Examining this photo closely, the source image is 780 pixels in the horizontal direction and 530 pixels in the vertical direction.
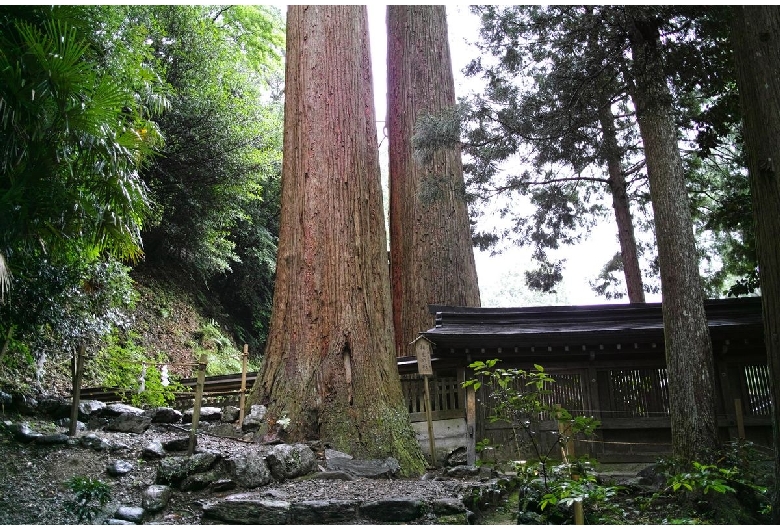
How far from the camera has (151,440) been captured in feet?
21.1

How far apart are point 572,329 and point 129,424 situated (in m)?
6.27

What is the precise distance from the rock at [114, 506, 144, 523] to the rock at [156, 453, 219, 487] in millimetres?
567

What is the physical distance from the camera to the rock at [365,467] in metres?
6.08

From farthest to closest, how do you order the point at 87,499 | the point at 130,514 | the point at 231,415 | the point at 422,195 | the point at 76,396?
the point at 422,195 < the point at 231,415 < the point at 76,396 < the point at 87,499 < the point at 130,514

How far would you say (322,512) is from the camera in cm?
470

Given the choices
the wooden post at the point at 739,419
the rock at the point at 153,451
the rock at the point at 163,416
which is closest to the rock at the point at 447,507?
the rock at the point at 153,451

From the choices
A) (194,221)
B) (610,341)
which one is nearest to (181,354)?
(194,221)

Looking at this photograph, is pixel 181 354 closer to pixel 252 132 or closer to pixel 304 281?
pixel 252 132

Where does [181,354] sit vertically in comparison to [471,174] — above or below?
below

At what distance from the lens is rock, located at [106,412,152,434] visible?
6867mm

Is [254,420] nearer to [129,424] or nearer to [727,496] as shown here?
[129,424]

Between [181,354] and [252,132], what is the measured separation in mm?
5839

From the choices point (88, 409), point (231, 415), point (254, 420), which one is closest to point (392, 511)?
point (254, 420)

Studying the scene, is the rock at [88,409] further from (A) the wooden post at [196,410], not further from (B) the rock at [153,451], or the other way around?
(A) the wooden post at [196,410]
